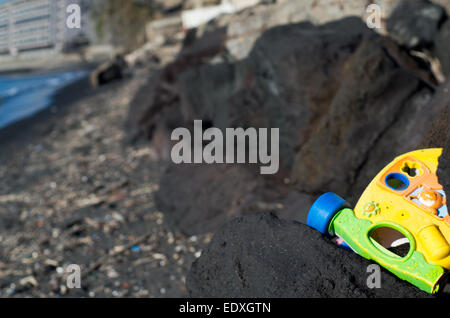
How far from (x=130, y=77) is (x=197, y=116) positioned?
39.5 feet

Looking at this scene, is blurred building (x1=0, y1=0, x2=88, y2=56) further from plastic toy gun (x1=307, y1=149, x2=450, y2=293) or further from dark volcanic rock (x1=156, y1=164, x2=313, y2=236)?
plastic toy gun (x1=307, y1=149, x2=450, y2=293)

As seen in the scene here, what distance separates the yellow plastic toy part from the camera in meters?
1.64

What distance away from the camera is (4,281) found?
438 cm

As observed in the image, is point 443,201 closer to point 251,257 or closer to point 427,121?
point 251,257

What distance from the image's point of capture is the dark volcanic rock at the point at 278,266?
168 cm

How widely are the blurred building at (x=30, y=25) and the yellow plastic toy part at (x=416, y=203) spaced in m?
19.0

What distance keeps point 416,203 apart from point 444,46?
348 centimetres
